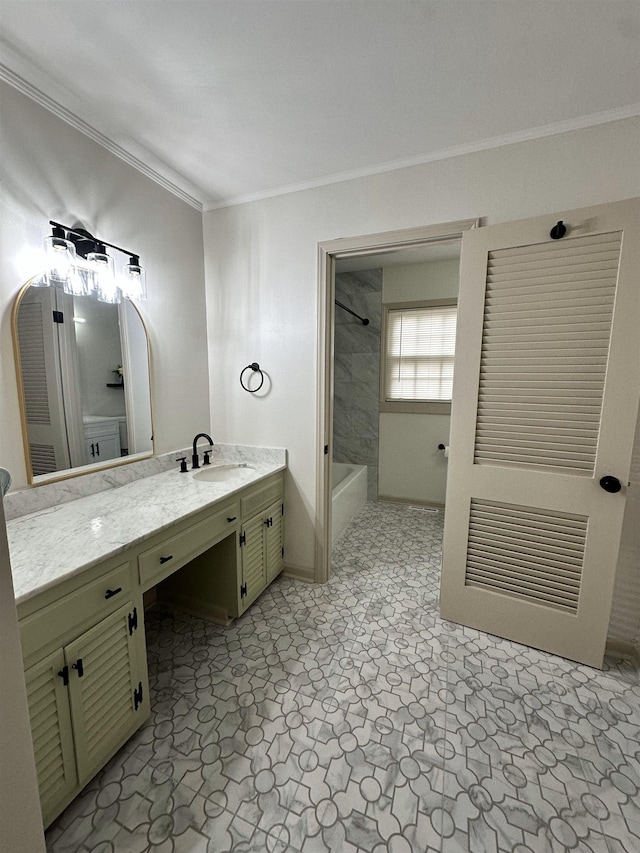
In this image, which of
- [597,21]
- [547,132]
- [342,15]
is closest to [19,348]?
[342,15]

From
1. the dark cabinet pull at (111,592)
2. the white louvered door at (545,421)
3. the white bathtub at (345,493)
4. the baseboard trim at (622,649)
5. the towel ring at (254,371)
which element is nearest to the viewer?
the dark cabinet pull at (111,592)

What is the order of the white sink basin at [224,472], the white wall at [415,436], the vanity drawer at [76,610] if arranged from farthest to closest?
1. the white wall at [415,436]
2. the white sink basin at [224,472]
3. the vanity drawer at [76,610]

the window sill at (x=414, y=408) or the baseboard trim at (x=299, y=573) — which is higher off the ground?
the window sill at (x=414, y=408)

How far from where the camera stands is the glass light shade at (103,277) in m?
1.64

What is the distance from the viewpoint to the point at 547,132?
165cm

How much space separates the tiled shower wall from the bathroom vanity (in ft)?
7.48

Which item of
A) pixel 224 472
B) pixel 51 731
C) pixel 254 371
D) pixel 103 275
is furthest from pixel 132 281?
pixel 51 731

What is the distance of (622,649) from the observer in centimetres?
179

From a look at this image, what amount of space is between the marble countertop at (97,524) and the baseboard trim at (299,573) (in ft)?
2.67

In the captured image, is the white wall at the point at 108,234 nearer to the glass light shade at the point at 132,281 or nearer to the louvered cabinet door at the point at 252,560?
the glass light shade at the point at 132,281

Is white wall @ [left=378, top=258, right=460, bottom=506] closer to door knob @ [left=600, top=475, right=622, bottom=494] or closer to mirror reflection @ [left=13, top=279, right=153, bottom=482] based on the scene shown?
door knob @ [left=600, top=475, right=622, bottom=494]

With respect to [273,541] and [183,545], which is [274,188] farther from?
[273,541]

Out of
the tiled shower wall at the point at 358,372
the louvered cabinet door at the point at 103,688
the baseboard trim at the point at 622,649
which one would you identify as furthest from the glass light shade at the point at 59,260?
the baseboard trim at the point at 622,649

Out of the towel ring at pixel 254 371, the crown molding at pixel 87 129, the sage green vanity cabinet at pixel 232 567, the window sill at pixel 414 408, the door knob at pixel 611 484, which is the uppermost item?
the crown molding at pixel 87 129
